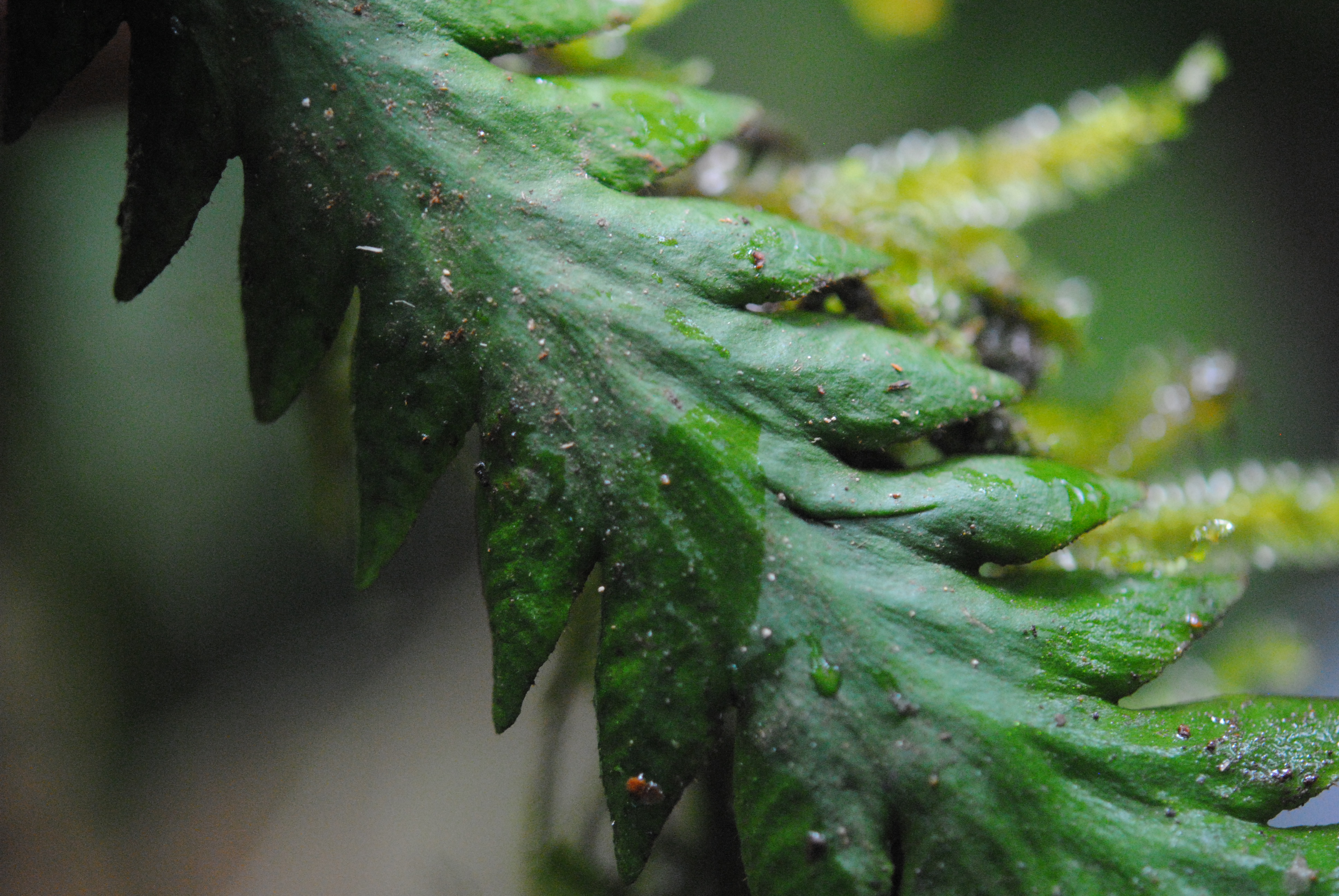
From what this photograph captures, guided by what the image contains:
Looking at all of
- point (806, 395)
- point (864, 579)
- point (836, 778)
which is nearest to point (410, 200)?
point (806, 395)

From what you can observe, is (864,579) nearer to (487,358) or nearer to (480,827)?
(487,358)

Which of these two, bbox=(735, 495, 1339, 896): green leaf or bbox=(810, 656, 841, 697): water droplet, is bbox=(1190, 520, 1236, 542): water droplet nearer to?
bbox=(735, 495, 1339, 896): green leaf

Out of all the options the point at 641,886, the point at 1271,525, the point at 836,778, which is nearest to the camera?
the point at 836,778

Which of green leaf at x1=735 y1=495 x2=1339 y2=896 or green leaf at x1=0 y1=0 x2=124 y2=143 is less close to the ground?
green leaf at x1=0 y1=0 x2=124 y2=143

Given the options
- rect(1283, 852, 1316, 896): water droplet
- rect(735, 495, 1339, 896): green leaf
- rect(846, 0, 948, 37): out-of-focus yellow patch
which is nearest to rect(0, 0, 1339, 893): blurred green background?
rect(846, 0, 948, 37): out-of-focus yellow patch

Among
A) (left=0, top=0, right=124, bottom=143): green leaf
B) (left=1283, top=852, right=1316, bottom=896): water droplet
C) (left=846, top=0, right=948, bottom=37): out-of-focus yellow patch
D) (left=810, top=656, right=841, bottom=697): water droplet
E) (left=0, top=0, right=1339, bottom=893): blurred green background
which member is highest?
(left=846, top=0, right=948, bottom=37): out-of-focus yellow patch

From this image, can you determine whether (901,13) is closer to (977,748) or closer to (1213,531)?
(1213,531)
